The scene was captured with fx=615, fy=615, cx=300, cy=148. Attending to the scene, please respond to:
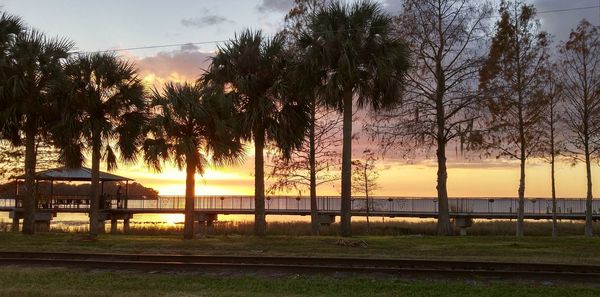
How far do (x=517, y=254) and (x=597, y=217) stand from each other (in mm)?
29930

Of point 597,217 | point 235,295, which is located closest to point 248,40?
point 235,295

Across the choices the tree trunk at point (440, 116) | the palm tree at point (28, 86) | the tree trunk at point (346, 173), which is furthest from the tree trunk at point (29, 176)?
the tree trunk at point (440, 116)

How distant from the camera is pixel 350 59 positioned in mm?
25406

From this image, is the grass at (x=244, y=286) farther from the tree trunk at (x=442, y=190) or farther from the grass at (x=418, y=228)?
the grass at (x=418, y=228)

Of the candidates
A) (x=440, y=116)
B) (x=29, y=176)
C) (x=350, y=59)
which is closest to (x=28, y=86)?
(x=29, y=176)

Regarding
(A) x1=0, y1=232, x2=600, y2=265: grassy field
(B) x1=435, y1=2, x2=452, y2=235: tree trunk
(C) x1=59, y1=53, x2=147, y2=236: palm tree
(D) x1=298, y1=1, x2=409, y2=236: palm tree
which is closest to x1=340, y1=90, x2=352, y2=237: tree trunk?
(D) x1=298, y1=1, x2=409, y2=236: palm tree

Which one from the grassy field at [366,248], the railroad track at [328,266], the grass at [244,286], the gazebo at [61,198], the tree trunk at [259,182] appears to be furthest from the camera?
the gazebo at [61,198]

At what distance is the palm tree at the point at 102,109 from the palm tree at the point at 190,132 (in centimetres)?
84

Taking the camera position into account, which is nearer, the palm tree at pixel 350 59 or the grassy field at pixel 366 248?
the grassy field at pixel 366 248

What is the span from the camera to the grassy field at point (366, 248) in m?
18.7

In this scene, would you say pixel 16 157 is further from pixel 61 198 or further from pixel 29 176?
pixel 61 198

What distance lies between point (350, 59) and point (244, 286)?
14.6m

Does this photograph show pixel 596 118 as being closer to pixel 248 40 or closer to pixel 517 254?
pixel 517 254

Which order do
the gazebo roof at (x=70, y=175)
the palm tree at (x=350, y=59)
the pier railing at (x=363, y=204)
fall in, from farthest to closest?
the pier railing at (x=363, y=204) < the gazebo roof at (x=70, y=175) < the palm tree at (x=350, y=59)
